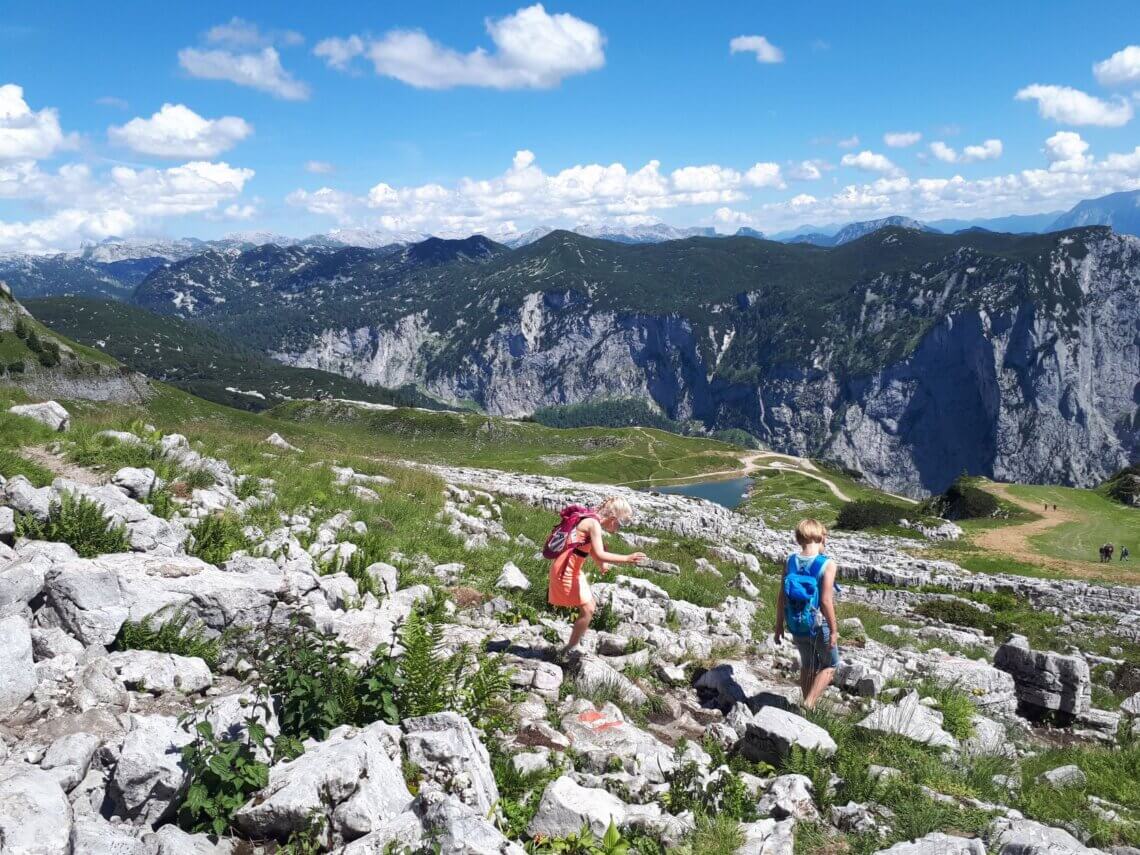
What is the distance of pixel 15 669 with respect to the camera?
19.6ft

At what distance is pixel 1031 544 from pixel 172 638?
60.3m

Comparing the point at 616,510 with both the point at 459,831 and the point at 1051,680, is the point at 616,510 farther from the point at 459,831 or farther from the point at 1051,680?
the point at 1051,680

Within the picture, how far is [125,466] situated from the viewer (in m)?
12.9

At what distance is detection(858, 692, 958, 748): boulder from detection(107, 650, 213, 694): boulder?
314 inches

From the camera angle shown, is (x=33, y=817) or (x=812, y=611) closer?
(x=33, y=817)

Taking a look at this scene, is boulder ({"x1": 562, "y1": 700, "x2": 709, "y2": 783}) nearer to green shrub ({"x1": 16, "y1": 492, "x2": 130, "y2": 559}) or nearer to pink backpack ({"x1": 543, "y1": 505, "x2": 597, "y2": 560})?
pink backpack ({"x1": 543, "y1": 505, "x2": 597, "y2": 560})

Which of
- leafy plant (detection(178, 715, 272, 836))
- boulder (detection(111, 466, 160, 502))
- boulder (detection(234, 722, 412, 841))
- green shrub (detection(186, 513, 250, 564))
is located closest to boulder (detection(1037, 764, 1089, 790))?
boulder (detection(234, 722, 412, 841))

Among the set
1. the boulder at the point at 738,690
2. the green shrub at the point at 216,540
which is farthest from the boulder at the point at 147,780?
the boulder at the point at 738,690

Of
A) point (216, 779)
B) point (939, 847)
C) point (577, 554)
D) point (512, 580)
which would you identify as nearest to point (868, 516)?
point (512, 580)

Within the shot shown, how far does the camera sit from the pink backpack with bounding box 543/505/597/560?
9.65 metres

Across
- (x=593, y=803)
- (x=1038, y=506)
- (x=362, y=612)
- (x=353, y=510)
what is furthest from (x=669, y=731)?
(x=1038, y=506)

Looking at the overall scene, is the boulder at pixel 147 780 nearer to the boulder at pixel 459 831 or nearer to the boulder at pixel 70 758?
the boulder at pixel 70 758

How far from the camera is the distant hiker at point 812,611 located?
366 inches

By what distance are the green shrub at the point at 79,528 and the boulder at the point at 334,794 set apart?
5347mm
